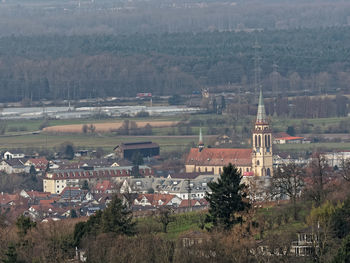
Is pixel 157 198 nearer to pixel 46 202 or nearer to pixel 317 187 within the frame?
pixel 46 202

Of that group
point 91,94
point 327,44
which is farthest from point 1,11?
point 91,94

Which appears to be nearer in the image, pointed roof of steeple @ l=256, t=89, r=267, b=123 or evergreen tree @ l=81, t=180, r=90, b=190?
evergreen tree @ l=81, t=180, r=90, b=190

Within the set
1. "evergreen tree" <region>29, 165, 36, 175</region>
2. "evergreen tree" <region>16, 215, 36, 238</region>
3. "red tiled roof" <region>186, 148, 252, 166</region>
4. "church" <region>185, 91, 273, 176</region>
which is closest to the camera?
"evergreen tree" <region>16, 215, 36, 238</region>

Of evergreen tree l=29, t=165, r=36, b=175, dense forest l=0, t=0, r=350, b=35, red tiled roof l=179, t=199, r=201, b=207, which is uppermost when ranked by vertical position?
dense forest l=0, t=0, r=350, b=35

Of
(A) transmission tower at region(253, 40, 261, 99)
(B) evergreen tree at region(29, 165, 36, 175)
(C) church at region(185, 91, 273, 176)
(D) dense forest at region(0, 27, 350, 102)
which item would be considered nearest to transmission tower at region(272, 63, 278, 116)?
(D) dense forest at region(0, 27, 350, 102)

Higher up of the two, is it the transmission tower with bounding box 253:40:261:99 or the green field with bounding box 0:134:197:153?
the transmission tower with bounding box 253:40:261:99

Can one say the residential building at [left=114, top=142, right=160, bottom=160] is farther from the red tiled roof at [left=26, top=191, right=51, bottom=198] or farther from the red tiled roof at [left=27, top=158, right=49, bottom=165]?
the red tiled roof at [left=26, top=191, right=51, bottom=198]

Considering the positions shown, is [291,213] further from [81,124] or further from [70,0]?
[70,0]

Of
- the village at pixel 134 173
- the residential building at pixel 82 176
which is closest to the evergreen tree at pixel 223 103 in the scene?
the village at pixel 134 173
